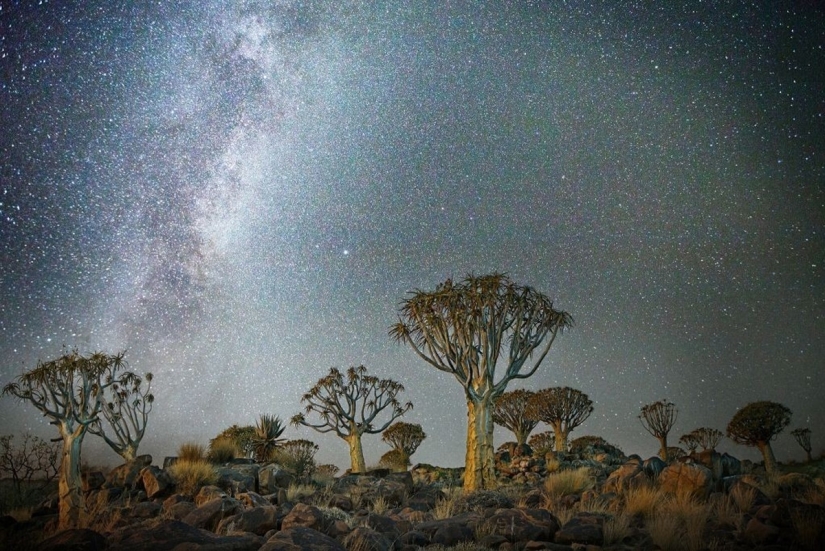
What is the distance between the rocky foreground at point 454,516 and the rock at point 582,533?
0.01 metres

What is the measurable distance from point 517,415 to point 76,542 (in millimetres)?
30756

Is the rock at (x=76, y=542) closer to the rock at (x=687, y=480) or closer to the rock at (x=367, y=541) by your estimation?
the rock at (x=367, y=541)

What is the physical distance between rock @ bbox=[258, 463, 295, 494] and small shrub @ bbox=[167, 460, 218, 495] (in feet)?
4.11

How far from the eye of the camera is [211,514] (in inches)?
328

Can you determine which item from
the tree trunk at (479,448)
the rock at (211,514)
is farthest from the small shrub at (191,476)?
the tree trunk at (479,448)

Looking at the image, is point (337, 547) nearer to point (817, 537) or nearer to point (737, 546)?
point (737, 546)

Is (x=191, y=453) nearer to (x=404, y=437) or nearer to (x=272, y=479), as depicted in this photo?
(x=272, y=479)

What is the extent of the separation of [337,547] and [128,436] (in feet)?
85.5

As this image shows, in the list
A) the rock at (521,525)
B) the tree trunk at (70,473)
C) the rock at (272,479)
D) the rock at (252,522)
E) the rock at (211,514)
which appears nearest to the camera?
the rock at (521,525)

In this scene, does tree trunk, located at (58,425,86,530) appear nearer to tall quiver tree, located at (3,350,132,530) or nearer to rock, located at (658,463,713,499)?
tall quiver tree, located at (3,350,132,530)

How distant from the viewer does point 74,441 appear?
50.3 feet

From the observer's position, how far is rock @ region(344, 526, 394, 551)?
6.76 meters

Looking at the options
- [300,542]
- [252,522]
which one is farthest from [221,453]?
[300,542]

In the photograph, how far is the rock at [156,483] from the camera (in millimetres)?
13648
